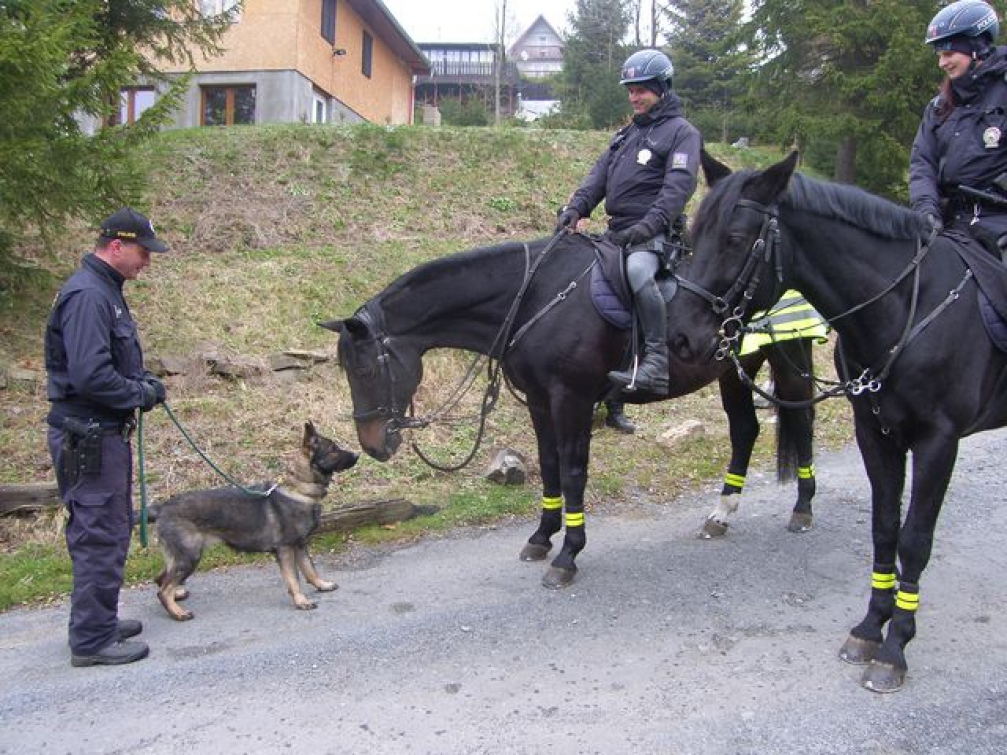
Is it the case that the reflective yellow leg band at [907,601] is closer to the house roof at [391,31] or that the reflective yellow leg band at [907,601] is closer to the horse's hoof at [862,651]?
the horse's hoof at [862,651]

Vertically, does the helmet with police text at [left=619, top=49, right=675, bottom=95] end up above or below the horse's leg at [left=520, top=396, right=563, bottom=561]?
above

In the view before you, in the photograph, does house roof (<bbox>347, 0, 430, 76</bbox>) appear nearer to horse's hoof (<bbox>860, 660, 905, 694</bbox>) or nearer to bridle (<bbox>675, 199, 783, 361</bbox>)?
bridle (<bbox>675, 199, 783, 361</bbox>)

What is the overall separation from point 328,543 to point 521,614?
193cm

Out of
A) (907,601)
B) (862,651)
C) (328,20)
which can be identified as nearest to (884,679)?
(862,651)

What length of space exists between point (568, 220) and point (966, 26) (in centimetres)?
271

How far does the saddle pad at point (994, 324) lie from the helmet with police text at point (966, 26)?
1509 millimetres

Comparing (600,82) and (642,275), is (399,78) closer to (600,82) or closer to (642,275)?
(600,82)

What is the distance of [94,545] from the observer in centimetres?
426

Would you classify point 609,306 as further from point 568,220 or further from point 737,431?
point 737,431

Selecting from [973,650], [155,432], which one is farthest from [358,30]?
[973,650]

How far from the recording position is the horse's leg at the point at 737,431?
6.34 metres

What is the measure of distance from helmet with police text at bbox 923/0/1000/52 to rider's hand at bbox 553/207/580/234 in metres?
2.50

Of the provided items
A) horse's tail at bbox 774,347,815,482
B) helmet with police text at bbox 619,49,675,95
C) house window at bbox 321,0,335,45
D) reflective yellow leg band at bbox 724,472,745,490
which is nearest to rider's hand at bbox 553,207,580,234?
helmet with police text at bbox 619,49,675,95

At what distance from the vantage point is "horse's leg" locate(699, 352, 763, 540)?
20.8 ft
